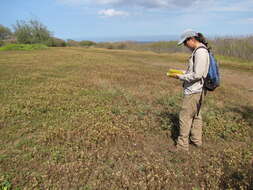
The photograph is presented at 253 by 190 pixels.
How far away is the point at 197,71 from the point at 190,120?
1051 mm

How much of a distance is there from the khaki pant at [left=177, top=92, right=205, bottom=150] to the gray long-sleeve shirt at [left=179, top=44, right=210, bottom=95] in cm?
16

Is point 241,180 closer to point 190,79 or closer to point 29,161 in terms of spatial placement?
point 190,79

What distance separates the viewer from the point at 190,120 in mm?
3402

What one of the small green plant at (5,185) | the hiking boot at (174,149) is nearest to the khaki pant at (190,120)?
the hiking boot at (174,149)

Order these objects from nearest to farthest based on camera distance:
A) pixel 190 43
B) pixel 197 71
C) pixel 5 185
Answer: pixel 5 185 < pixel 197 71 < pixel 190 43

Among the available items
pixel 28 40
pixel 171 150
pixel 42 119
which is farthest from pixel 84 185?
pixel 28 40

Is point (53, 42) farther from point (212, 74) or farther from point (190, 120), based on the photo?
point (212, 74)

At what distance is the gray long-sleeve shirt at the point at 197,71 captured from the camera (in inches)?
115

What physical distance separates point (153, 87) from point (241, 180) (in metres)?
6.84

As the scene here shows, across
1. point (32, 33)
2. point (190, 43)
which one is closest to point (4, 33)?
point (32, 33)

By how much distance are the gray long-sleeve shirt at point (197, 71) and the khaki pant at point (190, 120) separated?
158mm

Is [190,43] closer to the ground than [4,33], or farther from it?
closer to the ground

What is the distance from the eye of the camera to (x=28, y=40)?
46062 mm

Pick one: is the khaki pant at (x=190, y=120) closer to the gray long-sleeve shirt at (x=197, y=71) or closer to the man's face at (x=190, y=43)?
the gray long-sleeve shirt at (x=197, y=71)
